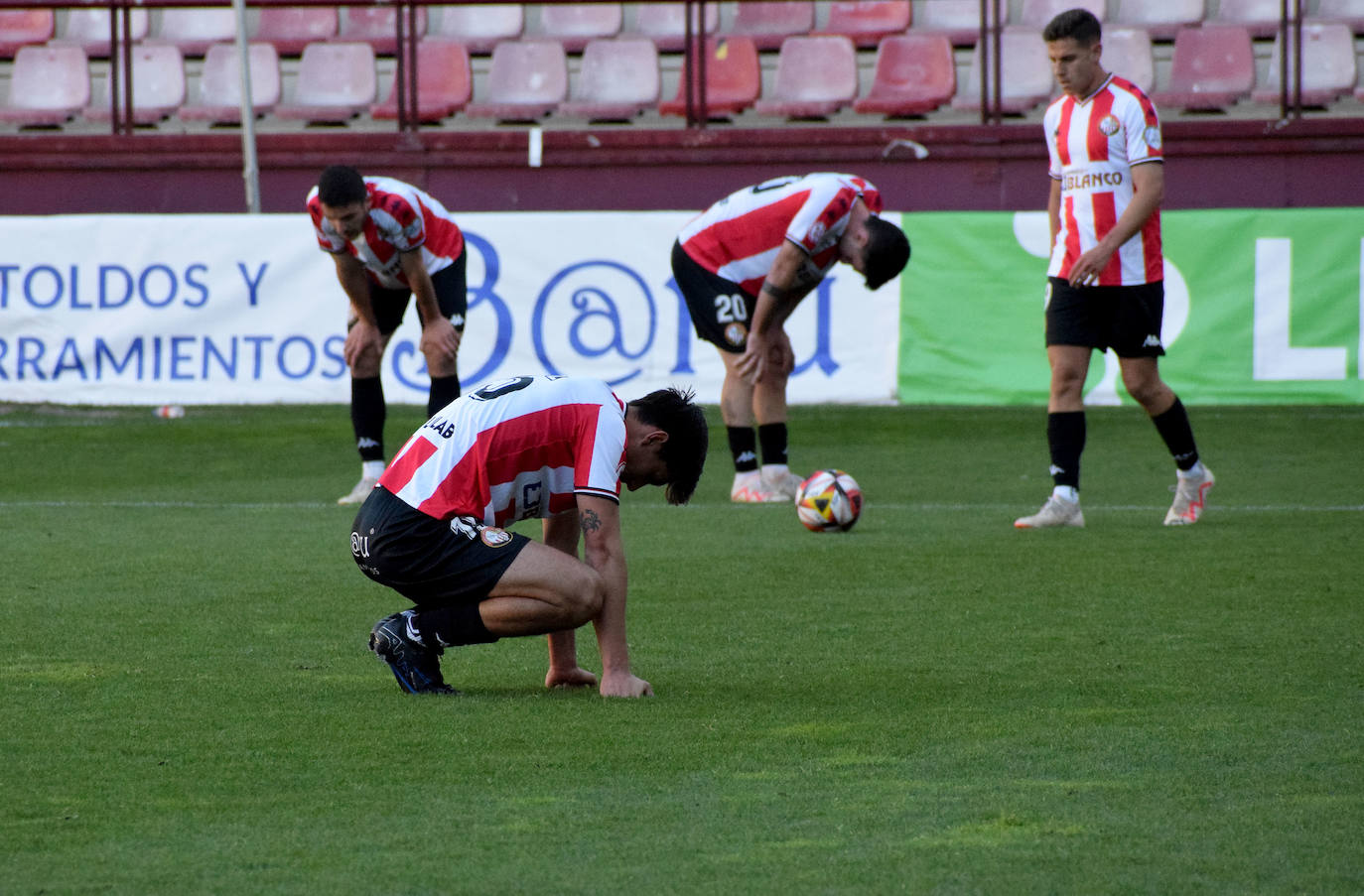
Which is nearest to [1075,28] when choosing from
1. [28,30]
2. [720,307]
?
[720,307]

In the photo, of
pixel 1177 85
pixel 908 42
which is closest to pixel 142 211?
pixel 908 42

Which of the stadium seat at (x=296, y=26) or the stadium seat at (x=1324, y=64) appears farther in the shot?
the stadium seat at (x=296, y=26)

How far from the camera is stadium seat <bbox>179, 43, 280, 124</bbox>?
16.8 metres

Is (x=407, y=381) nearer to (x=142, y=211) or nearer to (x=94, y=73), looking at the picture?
(x=142, y=211)

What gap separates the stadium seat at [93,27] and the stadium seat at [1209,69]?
31.5ft

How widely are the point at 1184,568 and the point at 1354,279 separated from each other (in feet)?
21.4

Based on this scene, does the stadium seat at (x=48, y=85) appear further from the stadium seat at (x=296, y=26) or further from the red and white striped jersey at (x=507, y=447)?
the red and white striped jersey at (x=507, y=447)

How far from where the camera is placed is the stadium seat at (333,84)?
16703 millimetres

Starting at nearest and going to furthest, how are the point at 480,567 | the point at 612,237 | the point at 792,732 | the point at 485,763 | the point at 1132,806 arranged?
1. the point at 1132,806
2. the point at 485,763
3. the point at 792,732
4. the point at 480,567
5. the point at 612,237

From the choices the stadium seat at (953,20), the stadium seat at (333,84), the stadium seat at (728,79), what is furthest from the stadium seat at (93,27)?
the stadium seat at (953,20)

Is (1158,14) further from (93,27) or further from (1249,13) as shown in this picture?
(93,27)

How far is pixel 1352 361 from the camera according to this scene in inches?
480

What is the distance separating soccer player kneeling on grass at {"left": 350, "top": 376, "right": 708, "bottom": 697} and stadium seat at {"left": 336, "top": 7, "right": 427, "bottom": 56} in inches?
526

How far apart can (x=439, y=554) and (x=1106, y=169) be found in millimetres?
4328
